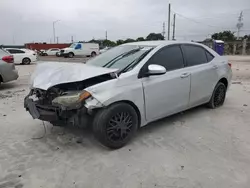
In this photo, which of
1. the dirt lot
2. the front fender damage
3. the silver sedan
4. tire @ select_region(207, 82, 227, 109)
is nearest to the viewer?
the dirt lot

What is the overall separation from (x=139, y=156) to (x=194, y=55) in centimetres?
248

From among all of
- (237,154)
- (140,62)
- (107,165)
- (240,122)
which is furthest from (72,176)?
(240,122)

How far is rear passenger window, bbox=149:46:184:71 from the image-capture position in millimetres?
4242

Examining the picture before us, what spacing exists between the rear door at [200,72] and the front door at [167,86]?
7.4 inches

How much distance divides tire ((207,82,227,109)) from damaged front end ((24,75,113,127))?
276 cm

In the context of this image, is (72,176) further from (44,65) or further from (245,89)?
(245,89)

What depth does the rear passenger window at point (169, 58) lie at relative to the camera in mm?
4242

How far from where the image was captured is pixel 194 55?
499 centimetres

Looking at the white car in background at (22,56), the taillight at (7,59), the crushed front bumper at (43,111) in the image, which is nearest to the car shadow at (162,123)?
the crushed front bumper at (43,111)

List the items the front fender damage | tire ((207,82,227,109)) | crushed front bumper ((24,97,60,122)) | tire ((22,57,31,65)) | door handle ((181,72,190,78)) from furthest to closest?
1. tire ((22,57,31,65))
2. tire ((207,82,227,109))
3. door handle ((181,72,190,78))
4. crushed front bumper ((24,97,60,122))
5. the front fender damage

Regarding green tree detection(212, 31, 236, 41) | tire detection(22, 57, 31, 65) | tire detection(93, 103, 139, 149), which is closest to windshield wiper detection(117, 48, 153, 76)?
tire detection(93, 103, 139, 149)

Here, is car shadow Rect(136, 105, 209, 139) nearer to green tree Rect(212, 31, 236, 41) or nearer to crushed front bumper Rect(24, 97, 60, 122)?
crushed front bumper Rect(24, 97, 60, 122)

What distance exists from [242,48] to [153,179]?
4455cm

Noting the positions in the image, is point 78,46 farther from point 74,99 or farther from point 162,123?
point 74,99
